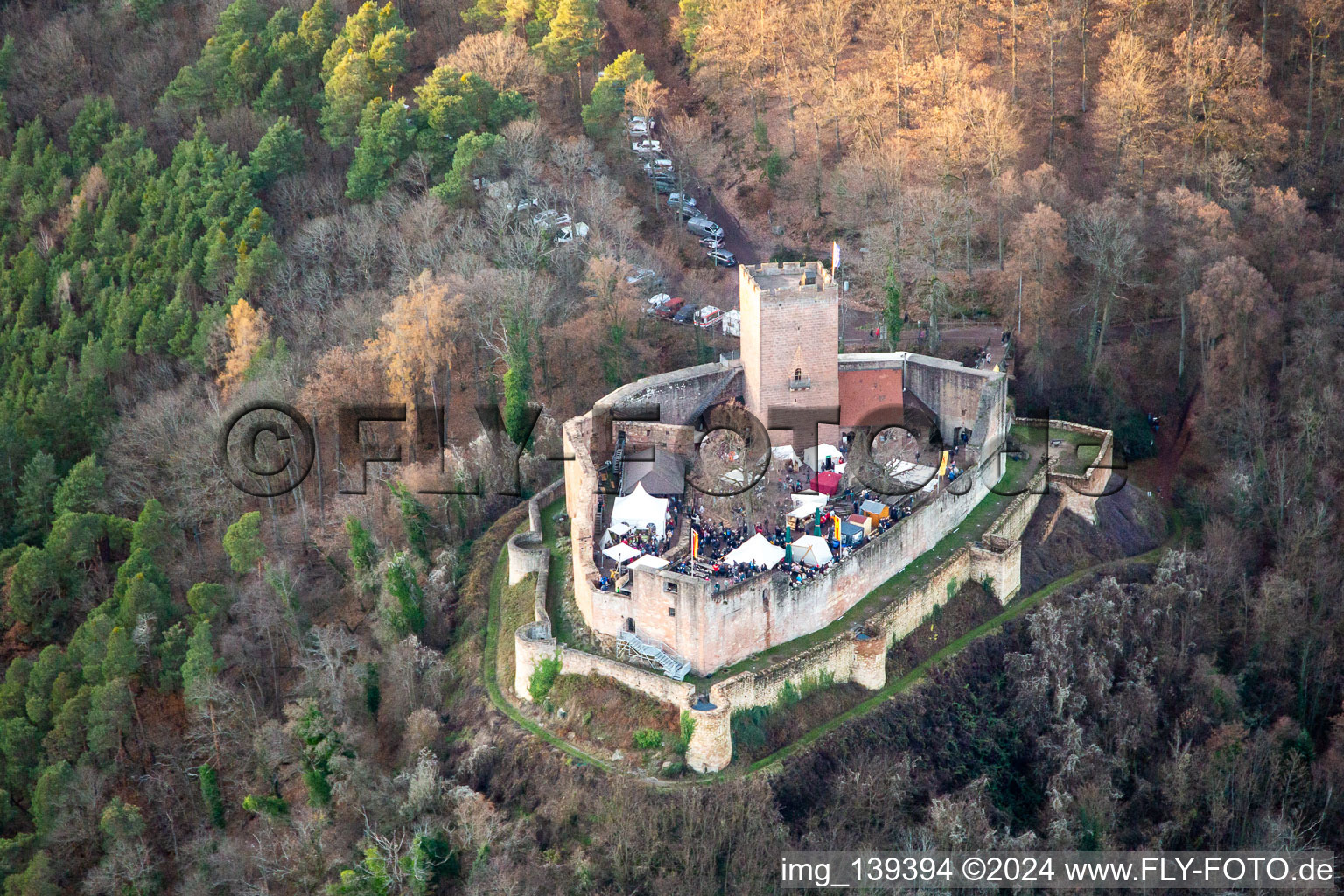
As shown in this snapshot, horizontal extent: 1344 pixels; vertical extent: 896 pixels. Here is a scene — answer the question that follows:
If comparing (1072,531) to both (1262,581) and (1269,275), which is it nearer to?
(1262,581)

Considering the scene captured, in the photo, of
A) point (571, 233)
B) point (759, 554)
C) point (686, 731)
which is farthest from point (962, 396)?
point (571, 233)

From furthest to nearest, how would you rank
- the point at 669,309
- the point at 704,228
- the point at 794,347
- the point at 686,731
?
the point at 704,228
the point at 669,309
the point at 794,347
the point at 686,731

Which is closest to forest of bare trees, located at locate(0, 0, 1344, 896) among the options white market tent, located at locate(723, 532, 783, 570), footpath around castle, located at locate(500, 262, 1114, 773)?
footpath around castle, located at locate(500, 262, 1114, 773)

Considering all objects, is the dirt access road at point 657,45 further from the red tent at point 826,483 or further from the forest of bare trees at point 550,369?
the red tent at point 826,483

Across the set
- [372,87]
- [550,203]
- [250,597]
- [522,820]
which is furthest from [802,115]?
[522,820]

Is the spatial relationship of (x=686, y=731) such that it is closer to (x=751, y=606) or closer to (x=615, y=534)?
(x=751, y=606)

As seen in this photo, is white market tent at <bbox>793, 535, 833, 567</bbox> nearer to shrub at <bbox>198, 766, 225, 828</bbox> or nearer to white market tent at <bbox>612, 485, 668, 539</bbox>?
white market tent at <bbox>612, 485, 668, 539</bbox>
